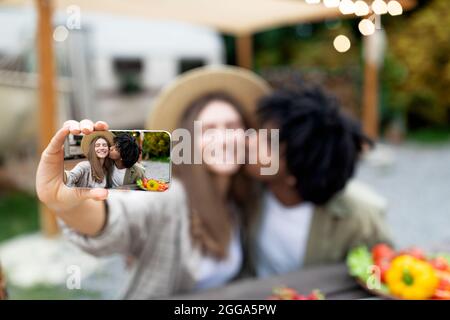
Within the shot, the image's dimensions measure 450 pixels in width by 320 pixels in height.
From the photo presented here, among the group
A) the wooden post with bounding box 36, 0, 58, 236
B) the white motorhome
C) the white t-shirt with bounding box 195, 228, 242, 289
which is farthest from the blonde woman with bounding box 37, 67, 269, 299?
the white motorhome

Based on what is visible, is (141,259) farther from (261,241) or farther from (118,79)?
(118,79)

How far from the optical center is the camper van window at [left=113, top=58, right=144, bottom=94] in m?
5.73

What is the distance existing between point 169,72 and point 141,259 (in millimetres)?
5236

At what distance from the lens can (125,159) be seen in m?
0.51

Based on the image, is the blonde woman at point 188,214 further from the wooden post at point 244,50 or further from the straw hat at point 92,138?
the wooden post at point 244,50

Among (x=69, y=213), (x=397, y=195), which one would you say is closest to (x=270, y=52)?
(x=397, y=195)

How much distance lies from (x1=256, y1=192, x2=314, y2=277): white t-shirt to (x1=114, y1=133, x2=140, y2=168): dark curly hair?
894 mm

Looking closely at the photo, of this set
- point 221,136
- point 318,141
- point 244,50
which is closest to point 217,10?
point 244,50

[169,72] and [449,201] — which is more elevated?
[169,72]

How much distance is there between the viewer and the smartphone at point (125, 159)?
0.51 m

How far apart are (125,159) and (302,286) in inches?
25.7

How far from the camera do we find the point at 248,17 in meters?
2.54

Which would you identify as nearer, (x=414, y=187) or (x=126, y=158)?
(x=126, y=158)

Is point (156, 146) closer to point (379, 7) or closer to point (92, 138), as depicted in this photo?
point (92, 138)
